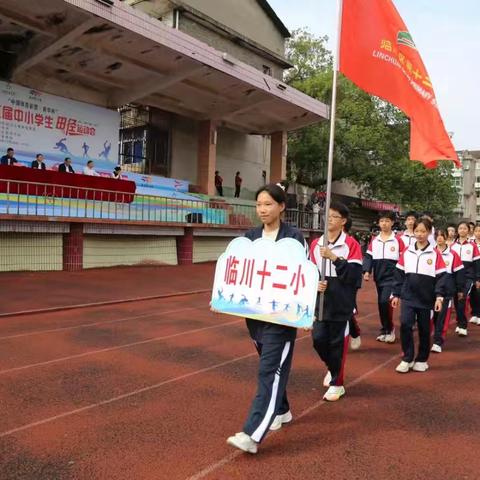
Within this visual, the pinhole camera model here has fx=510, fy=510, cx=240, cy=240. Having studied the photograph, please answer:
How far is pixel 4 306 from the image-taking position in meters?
8.38

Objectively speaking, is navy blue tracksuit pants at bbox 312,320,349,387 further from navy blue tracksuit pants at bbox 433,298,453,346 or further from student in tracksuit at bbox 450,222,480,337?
student in tracksuit at bbox 450,222,480,337

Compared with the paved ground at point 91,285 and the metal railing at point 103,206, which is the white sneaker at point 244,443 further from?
the metal railing at point 103,206

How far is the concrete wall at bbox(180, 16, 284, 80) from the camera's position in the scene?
21.4 metres

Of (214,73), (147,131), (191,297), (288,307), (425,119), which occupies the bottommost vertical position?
(191,297)

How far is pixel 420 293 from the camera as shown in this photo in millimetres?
5320

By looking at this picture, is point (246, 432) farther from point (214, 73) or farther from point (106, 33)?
point (214, 73)

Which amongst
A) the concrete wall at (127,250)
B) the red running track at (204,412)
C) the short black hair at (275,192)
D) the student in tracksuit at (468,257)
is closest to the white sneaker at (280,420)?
the red running track at (204,412)

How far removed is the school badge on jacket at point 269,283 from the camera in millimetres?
3268

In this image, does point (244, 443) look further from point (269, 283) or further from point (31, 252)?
point (31, 252)

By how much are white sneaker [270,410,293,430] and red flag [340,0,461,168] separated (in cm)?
300

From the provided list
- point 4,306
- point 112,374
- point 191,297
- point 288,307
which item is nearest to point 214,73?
point 191,297

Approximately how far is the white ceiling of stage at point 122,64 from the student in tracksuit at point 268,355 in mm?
12187

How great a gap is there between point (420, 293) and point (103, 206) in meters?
10.4

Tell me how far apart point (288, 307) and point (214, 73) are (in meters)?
16.7
